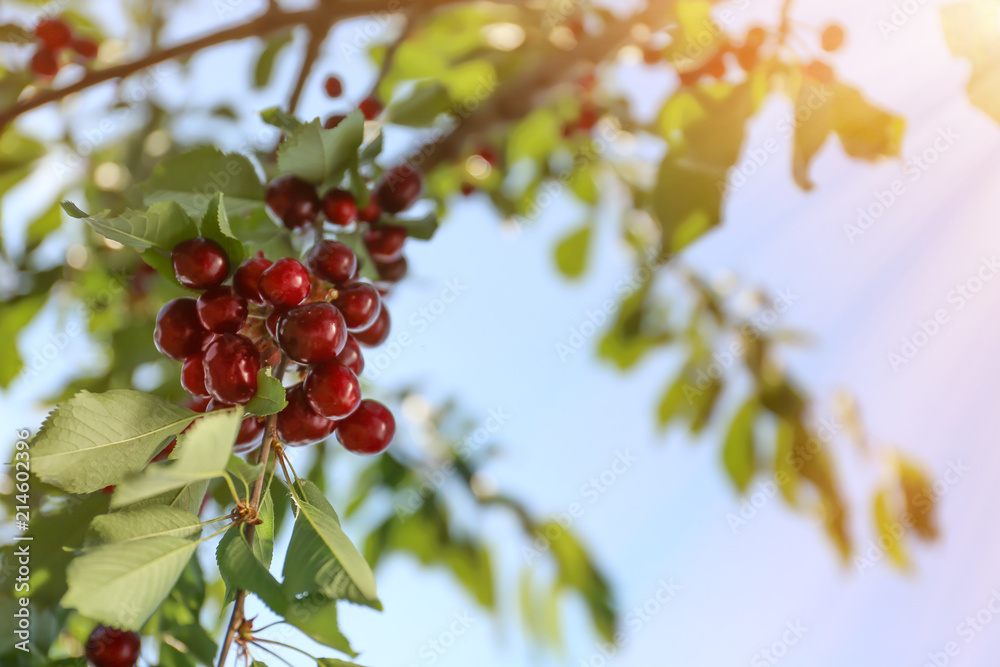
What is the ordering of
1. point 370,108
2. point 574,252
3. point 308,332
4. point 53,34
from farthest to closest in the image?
1. point 574,252
2. point 53,34
3. point 370,108
4. point 308,332

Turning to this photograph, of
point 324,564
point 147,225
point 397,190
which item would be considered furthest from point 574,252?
point 324,564

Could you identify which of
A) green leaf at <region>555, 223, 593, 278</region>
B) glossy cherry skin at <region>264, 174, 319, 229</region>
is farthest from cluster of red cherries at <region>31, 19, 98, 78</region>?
green leaf at <region>555, 223, 593, 278</region>

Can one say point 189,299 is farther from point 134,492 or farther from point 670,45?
point 670,45

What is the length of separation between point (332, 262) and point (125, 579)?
428 mm

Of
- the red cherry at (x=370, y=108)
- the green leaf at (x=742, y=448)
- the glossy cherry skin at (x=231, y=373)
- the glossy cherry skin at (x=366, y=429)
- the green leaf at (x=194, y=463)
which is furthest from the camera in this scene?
the green leaf at (x=742, y=448)

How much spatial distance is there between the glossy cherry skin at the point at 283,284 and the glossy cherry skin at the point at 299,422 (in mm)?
108

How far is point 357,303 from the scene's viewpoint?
88 cm

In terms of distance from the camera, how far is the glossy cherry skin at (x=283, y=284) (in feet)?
2.50

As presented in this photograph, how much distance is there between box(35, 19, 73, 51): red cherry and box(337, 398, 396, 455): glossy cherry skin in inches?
68.3

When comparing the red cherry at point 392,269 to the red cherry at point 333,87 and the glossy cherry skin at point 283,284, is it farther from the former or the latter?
the red cherry at point 333,87

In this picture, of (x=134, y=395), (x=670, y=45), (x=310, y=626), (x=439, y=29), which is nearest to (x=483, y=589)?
(x=310, y=626)

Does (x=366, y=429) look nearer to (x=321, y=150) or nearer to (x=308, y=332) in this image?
(x=308, y=332)

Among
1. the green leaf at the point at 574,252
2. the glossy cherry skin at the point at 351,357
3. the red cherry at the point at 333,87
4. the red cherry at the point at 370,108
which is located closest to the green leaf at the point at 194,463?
the glossy cherry skin at the point at 351,357

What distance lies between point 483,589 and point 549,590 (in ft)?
0.57
